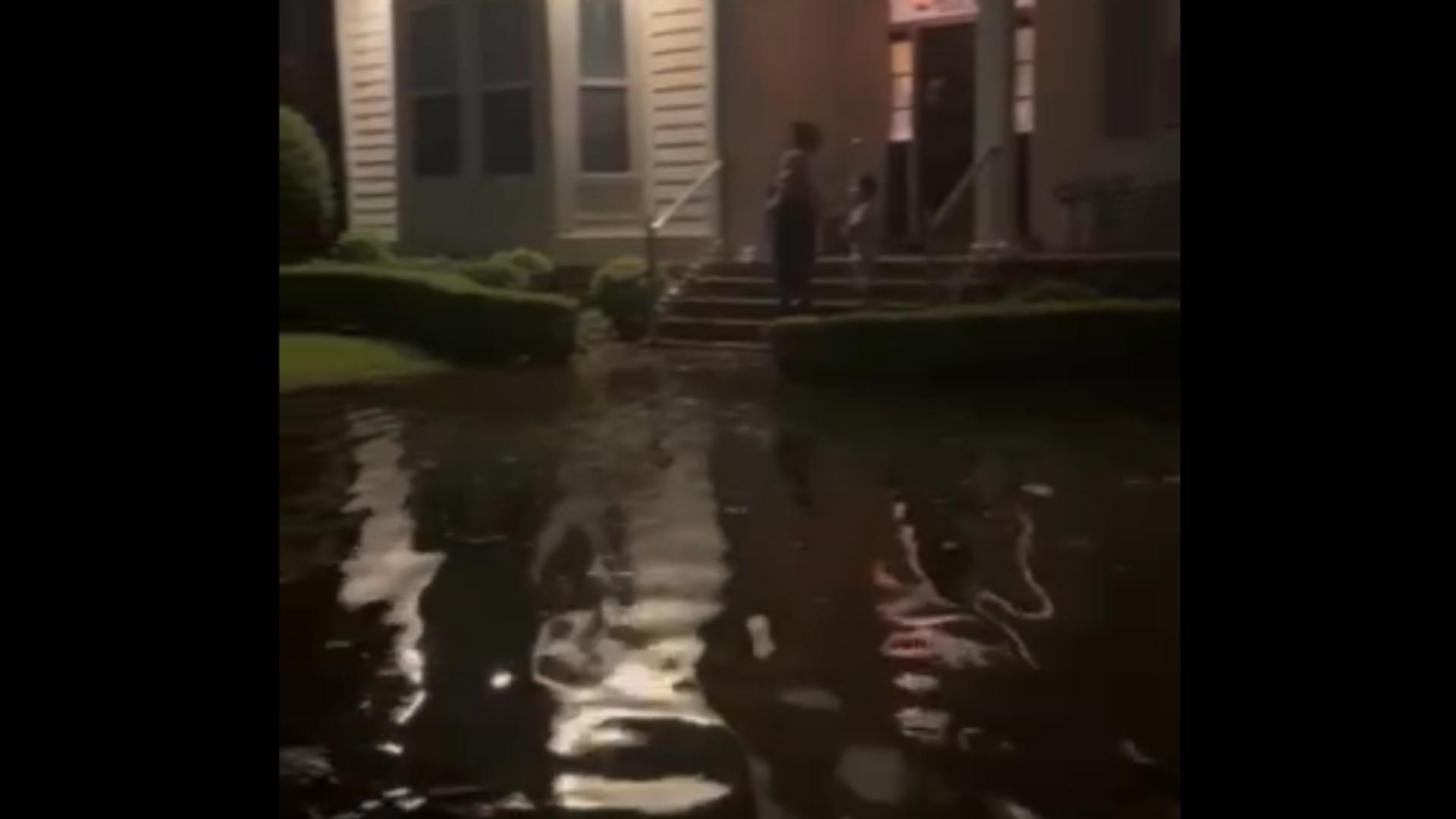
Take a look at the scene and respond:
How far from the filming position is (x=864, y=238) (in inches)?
671

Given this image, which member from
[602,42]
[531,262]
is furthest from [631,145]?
[531,262]

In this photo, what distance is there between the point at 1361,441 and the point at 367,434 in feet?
33.1

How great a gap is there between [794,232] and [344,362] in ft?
13.9

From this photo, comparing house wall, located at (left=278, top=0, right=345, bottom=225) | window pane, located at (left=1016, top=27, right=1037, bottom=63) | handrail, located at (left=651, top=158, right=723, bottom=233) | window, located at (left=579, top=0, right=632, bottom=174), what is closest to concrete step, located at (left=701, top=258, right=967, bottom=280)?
handrail, located at (left=651, top=158, right=723, bottom=233)

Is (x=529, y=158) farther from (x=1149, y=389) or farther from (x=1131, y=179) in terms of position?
(x=1149, y=389)

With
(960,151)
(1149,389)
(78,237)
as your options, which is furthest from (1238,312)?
(960,151)

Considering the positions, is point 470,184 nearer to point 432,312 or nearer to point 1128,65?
point 432,312

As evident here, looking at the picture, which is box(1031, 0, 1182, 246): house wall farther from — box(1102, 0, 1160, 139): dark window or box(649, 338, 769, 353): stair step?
box(649, 338, 769, 353): stair step

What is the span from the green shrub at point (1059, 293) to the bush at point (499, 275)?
20.8ft

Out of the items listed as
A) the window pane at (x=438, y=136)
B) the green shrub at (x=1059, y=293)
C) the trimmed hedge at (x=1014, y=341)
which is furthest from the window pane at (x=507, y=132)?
the trimmed hedge at (x=1014, y=341)

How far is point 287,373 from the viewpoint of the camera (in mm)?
15484

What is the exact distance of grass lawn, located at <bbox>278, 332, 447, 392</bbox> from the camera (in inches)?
611

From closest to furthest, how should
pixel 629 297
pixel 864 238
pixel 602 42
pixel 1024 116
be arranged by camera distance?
pixel 864 238, pixel 1024 116, pixel 629 297, pixel 602 42

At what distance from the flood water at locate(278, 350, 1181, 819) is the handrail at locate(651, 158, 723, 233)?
705 cm
